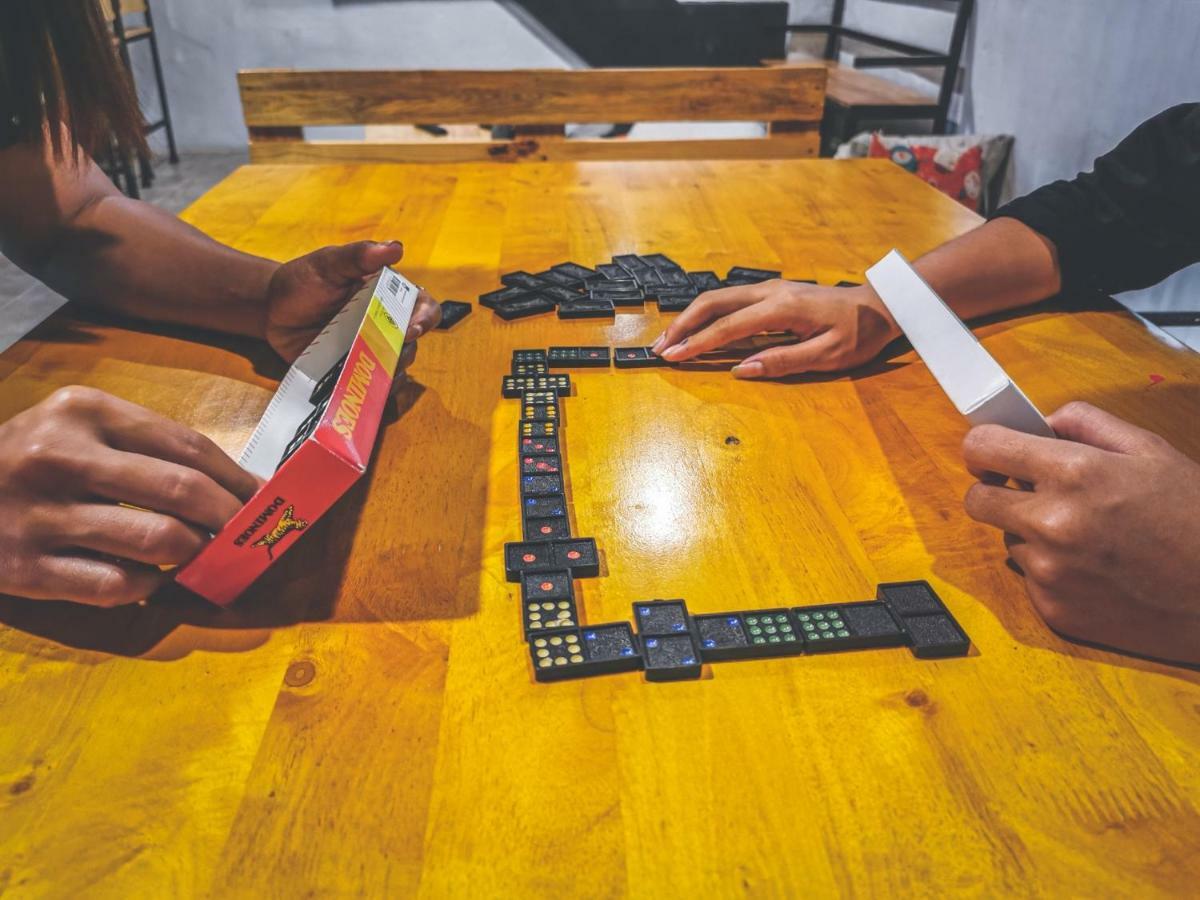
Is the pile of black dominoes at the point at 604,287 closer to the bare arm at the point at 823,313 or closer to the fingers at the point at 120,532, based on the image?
the bare arm at the point at 823,313

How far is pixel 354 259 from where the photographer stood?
3.00ft

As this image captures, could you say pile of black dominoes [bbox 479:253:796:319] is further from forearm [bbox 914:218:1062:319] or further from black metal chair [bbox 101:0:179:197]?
black metal chair [bbox 101:0:179:197]

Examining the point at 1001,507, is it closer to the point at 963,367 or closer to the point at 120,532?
the point at 963,367

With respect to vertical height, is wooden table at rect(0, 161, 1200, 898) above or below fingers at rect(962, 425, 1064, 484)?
below

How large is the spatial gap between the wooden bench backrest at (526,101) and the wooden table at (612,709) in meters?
1.26

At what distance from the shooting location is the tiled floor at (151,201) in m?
3.14

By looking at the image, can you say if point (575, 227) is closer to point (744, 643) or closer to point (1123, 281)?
point (1123, 281)

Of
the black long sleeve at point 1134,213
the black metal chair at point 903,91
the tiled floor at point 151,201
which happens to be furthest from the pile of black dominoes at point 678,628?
the black metal chair at point 903,91

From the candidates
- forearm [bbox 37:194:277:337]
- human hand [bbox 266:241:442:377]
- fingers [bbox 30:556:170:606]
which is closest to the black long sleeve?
human hand [bbox 266:241:442:377]

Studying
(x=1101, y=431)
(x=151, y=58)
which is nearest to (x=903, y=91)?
(x=1101, y=431)

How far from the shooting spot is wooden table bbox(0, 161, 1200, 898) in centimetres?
46

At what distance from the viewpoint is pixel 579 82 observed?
1986mm

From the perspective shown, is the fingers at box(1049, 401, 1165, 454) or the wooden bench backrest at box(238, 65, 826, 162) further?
the wooden bench backrest at box(238, 65, 826, 162)

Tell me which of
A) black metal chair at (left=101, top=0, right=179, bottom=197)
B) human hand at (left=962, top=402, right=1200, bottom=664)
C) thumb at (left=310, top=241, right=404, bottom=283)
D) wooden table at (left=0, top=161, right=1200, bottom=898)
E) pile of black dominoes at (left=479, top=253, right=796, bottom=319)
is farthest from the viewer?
black metal chair at (left=101, top=0, right=179, bottom=197)
